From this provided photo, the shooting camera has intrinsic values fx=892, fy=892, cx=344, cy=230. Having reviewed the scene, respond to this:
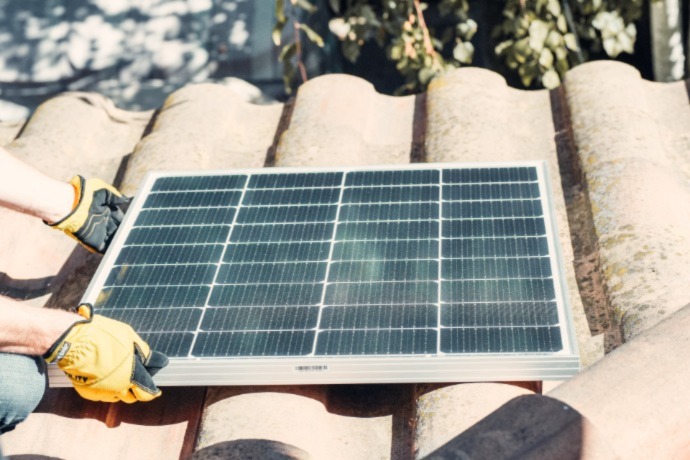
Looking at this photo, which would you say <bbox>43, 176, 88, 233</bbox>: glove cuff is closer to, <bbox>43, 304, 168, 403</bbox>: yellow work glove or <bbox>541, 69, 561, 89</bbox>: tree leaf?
<bbox>43, 304, 168, 403</bbox>: yellow work glove

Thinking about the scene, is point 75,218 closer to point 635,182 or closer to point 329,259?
point 329,259

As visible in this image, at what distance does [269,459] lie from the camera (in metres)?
2.88

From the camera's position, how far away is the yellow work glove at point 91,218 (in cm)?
397

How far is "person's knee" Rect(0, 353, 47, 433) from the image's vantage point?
3143mm

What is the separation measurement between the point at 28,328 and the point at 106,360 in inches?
12.9

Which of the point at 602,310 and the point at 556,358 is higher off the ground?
the point at 556,358

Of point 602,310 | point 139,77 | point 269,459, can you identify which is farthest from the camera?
point 139,77

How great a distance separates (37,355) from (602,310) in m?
2.16

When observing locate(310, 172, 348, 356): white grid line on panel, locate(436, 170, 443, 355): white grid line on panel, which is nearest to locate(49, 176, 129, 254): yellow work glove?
locate(310, 172, 348, 356): white grid line on panel

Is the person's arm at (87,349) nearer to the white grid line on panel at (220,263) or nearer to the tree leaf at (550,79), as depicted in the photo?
the white grid line on panel at (220,263)

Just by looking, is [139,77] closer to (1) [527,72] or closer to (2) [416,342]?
(1) [527,72]

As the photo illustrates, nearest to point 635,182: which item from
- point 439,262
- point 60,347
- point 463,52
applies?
point 439,262

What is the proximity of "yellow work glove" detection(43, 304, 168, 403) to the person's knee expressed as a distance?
97mm

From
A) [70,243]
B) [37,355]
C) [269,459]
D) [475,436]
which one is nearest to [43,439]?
[37,355]
